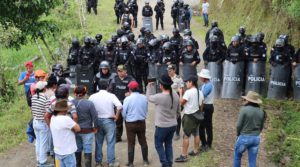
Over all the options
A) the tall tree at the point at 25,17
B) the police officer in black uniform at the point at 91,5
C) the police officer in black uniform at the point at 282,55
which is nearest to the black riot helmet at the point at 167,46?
the police officer in black uniform at the point at 282,55

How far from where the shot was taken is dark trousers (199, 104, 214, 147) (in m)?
9.86

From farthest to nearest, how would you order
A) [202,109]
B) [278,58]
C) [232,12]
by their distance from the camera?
1. [232,12]
2. [278,58]
3. [202,109]

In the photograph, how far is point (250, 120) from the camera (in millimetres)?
8328

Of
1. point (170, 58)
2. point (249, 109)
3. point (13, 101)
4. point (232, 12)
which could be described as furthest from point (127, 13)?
point (249, 109)

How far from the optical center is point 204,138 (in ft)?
33.7

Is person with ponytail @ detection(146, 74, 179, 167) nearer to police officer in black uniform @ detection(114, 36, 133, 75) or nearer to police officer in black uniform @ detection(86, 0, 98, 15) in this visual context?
police officer in black uniform @ detection(114, 36, 133, 75)

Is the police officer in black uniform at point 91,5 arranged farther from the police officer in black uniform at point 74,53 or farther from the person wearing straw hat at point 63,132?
the person wearing straw hat at point 63,132

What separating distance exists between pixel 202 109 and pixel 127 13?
1489 centimetres

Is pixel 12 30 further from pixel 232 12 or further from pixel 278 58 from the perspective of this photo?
pixel 232 12

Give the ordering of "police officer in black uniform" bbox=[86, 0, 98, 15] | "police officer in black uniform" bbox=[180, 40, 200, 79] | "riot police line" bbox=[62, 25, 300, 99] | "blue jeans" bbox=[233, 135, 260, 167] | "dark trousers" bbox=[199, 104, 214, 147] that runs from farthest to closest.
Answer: "police officer in black uniform" bbox=[86, 0, 98, 15], "police officer in black uniform" bbox=[180, 40, 200, 79], "riot police line" bbox=[62, 25, 300, 99], "dark trousers" bbox=[199, 104, 214, 147], "blue jeans" bbox=[233, 135, 260, 167]

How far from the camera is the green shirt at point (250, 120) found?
27.3 feet

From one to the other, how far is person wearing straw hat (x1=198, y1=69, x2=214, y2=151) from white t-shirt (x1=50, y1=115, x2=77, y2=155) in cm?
303

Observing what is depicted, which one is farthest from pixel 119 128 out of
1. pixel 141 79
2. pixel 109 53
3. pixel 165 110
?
pixel 109 53

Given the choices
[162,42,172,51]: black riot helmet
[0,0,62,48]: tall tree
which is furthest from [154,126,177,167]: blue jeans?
[0,0,62,48]: tall tree
